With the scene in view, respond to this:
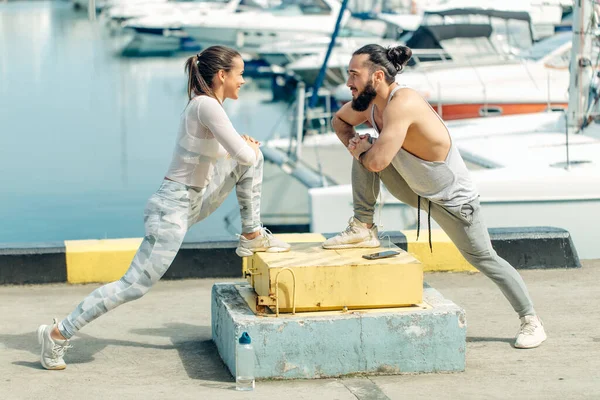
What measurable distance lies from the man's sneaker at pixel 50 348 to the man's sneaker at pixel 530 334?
2358 millimetres

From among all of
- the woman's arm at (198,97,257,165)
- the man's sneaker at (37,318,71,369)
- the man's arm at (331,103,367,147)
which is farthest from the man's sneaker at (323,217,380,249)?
the man's sneaker at (37,318,71,369)

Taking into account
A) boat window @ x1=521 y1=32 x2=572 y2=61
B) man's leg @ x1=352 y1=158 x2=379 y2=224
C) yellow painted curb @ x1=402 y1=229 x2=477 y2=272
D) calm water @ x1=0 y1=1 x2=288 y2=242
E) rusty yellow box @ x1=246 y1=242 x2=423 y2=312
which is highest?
man's leg @ x1=352 y1=158 x2=379 y2=224

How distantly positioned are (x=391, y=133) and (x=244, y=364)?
132cm

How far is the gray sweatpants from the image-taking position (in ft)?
18.5

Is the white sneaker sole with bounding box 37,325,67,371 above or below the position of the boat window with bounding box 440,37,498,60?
above

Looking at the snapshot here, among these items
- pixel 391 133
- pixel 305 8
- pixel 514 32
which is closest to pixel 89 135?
pixel 514 32

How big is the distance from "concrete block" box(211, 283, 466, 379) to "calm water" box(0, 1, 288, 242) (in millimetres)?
2579

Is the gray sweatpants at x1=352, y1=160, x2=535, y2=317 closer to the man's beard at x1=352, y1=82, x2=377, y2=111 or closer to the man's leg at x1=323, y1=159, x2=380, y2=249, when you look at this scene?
the man's leg at x1=323, y1=159, x2=380, y2=249

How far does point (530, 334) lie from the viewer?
589 centimetres

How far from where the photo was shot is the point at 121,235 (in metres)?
16.8

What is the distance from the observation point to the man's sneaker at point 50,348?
5.43 meters

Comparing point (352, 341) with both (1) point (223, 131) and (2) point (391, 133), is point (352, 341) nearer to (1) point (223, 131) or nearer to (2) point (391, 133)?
(2) point (391, 133)

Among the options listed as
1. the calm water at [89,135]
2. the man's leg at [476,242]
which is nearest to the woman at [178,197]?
the man's leg at [476,242]

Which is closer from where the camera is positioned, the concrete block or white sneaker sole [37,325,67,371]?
the concrete block
